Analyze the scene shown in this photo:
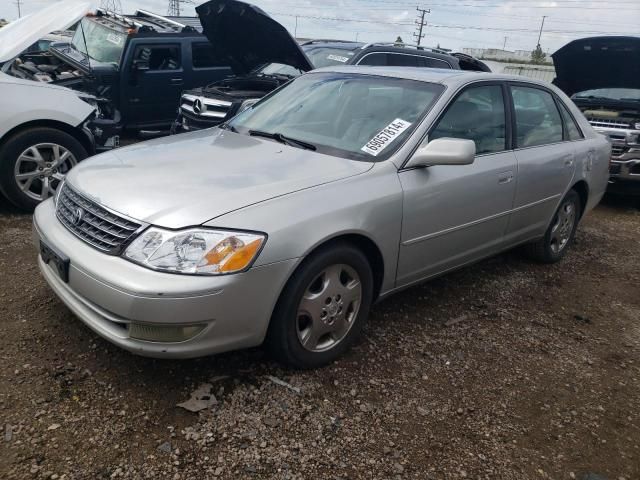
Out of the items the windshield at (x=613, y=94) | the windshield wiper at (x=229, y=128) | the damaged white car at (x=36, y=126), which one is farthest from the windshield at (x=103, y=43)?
the windshield at (x=613, y=94)

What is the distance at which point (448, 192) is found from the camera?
3330mm

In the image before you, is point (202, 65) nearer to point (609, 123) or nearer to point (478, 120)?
point (609, 123)

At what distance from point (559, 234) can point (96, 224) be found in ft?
12.9

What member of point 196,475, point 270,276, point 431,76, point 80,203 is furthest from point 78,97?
point 196,475

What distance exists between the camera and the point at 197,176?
281cm

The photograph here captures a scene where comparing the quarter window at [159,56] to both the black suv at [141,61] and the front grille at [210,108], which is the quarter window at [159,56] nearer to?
the black suv at [141,61]

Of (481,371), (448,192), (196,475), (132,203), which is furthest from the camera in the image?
(448,192)

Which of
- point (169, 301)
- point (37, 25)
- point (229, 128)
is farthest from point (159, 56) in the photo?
point (169, 301)

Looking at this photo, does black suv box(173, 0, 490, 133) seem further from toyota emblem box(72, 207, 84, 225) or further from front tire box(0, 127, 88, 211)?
toyota emblem box(72, 207, 84, 225)

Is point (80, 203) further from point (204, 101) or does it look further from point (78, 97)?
point (204, 101)

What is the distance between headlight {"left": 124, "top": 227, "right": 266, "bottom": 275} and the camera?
2.36 metres

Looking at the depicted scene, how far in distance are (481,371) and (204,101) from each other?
5224 millimetres

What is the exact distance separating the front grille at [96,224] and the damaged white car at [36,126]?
7.37ft

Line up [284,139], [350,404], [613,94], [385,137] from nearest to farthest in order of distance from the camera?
[350,404], [385,137], [284,139], [613,94]
